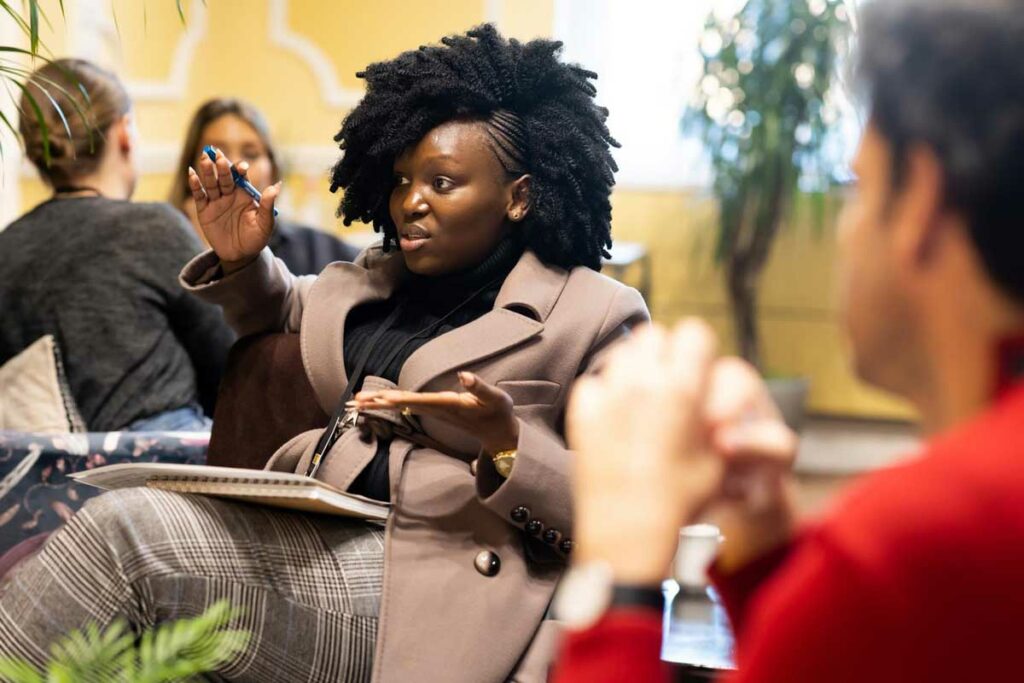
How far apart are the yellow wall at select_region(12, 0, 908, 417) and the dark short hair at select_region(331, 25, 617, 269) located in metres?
2.92

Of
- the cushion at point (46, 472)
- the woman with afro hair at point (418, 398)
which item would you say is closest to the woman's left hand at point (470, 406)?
the woman with afro hair at point (418, 398)

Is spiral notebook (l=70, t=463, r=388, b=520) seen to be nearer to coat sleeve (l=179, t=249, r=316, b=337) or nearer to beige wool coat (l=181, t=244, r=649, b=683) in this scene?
beige wool coat (l=181, t=244, r=649, b=683)

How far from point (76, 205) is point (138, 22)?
231 cm

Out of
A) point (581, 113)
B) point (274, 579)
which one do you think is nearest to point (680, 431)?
point (274, 579)

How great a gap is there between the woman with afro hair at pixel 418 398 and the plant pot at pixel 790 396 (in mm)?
2790

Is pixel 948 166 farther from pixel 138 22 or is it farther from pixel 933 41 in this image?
pixel 138 22

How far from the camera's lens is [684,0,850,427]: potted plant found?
4699 mm

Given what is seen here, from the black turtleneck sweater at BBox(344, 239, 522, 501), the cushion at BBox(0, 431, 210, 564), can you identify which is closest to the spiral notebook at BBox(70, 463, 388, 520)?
the black turtleneck sweater at BBox(344, 239, 522, 501)

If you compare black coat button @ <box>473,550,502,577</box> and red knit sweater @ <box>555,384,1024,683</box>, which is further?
black coat button @ <box>473,550,502,577</box>

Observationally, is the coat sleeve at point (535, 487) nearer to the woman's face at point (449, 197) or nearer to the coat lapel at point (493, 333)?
the coat lapel at point (493, 333)

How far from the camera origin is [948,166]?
708 mm

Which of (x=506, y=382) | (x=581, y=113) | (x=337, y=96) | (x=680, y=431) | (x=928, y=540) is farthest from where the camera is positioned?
(x=337, y=96)

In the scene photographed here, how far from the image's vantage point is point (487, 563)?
5.94ft

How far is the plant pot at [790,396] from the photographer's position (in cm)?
478
